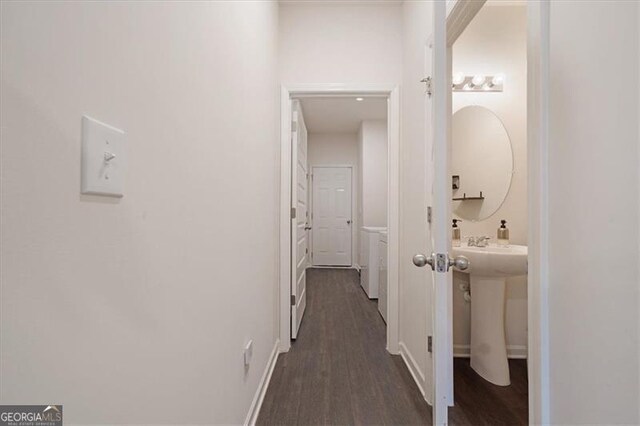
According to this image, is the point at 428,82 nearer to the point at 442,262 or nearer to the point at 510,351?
the point at 442,262

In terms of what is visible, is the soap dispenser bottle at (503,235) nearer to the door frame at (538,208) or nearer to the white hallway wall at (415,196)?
the white hallway wall at (415,196)

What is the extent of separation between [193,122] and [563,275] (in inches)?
48.9

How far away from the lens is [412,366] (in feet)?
6.22

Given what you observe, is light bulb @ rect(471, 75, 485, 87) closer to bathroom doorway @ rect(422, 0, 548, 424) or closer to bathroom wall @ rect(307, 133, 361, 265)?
bathroom doorway @ rect(422, 0, 548, 424)

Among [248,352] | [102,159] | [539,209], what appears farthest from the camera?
[248,352]

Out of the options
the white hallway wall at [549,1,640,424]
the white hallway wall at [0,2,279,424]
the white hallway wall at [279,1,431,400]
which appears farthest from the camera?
the white hallway wall at [279,1,431,400]

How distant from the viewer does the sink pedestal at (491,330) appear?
1.80 metres

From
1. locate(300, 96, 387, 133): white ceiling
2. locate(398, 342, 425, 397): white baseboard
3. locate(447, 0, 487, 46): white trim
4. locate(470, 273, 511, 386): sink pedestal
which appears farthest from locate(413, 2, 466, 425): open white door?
locate(300, 96, 387, 133): white ceiling

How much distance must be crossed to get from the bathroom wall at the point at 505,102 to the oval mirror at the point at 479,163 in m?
0.05

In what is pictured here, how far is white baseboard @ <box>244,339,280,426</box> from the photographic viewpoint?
55.1 inches

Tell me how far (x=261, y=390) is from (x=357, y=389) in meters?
0.58

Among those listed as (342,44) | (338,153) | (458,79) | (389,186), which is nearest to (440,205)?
(389,186)

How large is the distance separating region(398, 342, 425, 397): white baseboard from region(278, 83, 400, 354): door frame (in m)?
0.09

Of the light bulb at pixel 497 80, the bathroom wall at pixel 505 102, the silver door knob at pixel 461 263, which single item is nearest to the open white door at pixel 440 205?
the silver door knob at pixel 461 263
